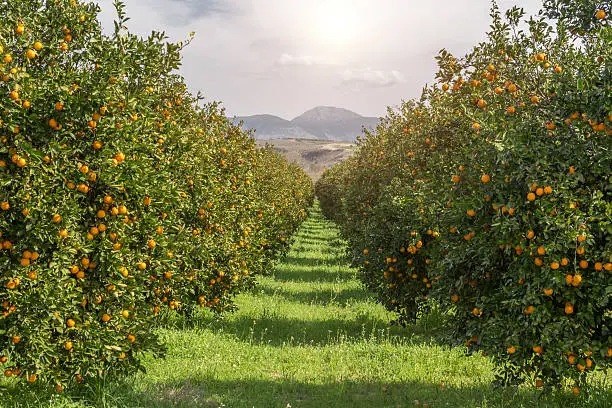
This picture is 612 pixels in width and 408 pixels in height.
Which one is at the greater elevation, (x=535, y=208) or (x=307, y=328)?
(x=535, y=208)

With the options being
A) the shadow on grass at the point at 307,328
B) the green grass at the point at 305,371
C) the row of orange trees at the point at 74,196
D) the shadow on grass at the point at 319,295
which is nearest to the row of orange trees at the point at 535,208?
the green grass at the point at 305,371

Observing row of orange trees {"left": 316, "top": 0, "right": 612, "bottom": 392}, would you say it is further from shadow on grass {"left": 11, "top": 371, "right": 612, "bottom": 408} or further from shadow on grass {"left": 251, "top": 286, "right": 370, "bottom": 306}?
shadow on grass {"left": 251, "top": 286, "right": 370, "bottom": 306}

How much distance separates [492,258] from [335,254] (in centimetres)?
1857

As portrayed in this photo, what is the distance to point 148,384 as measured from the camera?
6.96 meters

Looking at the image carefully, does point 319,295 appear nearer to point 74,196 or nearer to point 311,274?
point 311,274

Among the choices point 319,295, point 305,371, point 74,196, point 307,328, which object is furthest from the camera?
point 319,295

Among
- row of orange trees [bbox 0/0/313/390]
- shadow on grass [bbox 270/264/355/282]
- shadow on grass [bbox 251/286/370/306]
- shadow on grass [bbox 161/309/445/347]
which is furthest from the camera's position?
shadow on grass [bbox 270/264/355/282]

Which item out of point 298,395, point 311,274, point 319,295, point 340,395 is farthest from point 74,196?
point 311,274

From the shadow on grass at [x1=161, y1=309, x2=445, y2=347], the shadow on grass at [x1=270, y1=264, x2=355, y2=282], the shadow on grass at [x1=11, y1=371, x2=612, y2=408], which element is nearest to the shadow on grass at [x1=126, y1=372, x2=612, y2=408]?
the shadow on grass at [x1=11, y1=371, x2=612, y2=408]

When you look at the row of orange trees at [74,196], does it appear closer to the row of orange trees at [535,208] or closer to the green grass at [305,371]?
the green grass at [305,371]

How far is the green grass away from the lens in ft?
21.5

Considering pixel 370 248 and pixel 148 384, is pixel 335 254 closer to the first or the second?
pixel 370 248

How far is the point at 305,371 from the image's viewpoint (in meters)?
8.48

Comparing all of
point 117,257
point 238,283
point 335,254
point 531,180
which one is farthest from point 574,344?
point 335,254
